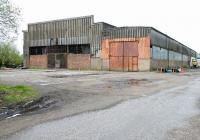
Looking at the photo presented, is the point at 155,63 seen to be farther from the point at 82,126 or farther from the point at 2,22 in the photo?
the point at 82,126

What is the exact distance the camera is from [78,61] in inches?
1740

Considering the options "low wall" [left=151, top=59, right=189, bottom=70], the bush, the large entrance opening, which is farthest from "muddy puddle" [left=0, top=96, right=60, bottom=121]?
the bush

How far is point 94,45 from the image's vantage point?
139 ft

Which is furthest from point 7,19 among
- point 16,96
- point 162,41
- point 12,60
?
point 12,60

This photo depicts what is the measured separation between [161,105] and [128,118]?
2654mm

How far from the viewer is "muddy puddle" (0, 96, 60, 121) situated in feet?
29.3

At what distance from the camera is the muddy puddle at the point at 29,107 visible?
29.3 ft

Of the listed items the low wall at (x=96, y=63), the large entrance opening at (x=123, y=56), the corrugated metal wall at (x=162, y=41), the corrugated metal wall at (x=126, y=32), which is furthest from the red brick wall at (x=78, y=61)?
the corrugated metal wall at (x=162, y=41)

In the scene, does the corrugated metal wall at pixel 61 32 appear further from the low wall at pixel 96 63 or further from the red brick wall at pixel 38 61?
the low wall at pixel 96 63

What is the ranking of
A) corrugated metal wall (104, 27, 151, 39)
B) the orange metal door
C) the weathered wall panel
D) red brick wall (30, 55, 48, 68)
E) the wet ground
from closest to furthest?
1. the wet ground
2. the weathered wall panel
3. corrugated metal wall (104, 27, 151, 39)
4. the orange metal door
5. red brick wall (30, 55, 48, 68)

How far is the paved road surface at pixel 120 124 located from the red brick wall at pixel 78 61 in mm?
33195

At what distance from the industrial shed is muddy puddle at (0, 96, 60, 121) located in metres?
28.5

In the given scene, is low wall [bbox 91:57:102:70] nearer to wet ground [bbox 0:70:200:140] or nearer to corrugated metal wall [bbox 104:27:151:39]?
corrugated metal wall [bbox 104:27:151:39]

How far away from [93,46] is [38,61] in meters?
11.6
